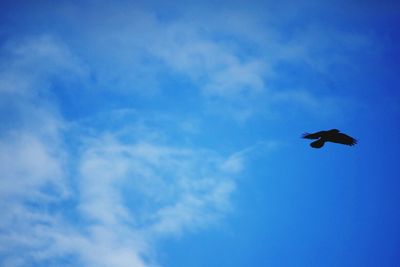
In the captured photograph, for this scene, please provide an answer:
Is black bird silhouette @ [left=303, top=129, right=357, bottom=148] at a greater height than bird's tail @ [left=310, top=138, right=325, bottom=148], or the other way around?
black bird silhouette @ [left=303, top=129, right=357, bottom=148]

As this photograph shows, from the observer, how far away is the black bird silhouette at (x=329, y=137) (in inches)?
470

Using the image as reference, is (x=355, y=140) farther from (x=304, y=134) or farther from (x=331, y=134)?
(x=304, y=134)

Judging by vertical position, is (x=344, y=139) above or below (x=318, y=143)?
above

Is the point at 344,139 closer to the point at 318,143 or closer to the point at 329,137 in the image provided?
the point at 329,137

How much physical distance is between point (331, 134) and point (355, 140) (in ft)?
3.25

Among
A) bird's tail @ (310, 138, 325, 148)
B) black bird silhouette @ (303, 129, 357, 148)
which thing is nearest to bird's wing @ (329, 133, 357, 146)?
black bird silhouette @ (303, 129, 357, 148)

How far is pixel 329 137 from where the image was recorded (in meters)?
12.3

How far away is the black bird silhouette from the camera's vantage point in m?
11.9

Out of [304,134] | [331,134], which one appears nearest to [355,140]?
[331,134]

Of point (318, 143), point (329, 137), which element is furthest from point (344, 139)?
point (318, 143)

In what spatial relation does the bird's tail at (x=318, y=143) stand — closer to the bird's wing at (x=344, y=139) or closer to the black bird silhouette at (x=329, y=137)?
the black bird silhouette at (x=329, y=137)

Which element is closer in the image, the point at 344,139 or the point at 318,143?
the point at 318,143

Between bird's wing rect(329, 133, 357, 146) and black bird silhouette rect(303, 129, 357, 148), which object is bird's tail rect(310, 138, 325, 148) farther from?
bird's wing rect(329, 133, 357, 146)

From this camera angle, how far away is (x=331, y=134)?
12.2 metres
